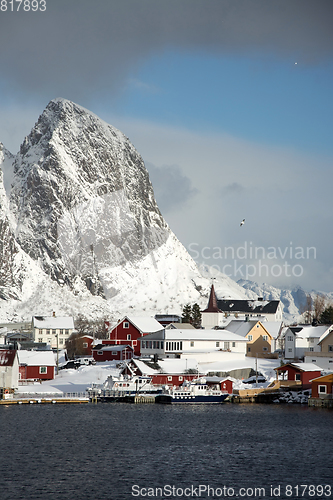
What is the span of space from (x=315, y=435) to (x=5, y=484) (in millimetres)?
27813

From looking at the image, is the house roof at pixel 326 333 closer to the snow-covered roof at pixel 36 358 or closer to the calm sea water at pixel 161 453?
the calm sea water at pixel 161 453

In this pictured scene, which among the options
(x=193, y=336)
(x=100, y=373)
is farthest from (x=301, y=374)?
(x=100, y=373)

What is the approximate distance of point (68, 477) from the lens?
41.2m

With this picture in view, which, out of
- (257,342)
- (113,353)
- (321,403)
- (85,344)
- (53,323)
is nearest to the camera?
(321,403)

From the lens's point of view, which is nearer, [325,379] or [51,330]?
[325,379]

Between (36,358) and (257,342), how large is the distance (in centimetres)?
3955

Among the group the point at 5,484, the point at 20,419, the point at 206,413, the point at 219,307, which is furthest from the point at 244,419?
the point at 219,307

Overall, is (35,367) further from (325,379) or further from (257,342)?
(257,342)

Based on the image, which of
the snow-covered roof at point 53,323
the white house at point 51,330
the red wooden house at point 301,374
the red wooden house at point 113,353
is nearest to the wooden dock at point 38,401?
the red wooden house at point 301,374

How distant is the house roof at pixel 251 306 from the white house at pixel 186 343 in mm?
54199

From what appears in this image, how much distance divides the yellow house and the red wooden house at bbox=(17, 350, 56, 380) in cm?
3563

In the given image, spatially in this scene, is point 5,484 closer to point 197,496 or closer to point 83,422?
point 197,496

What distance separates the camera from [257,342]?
112 metres

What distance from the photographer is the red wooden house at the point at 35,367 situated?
88562mm
